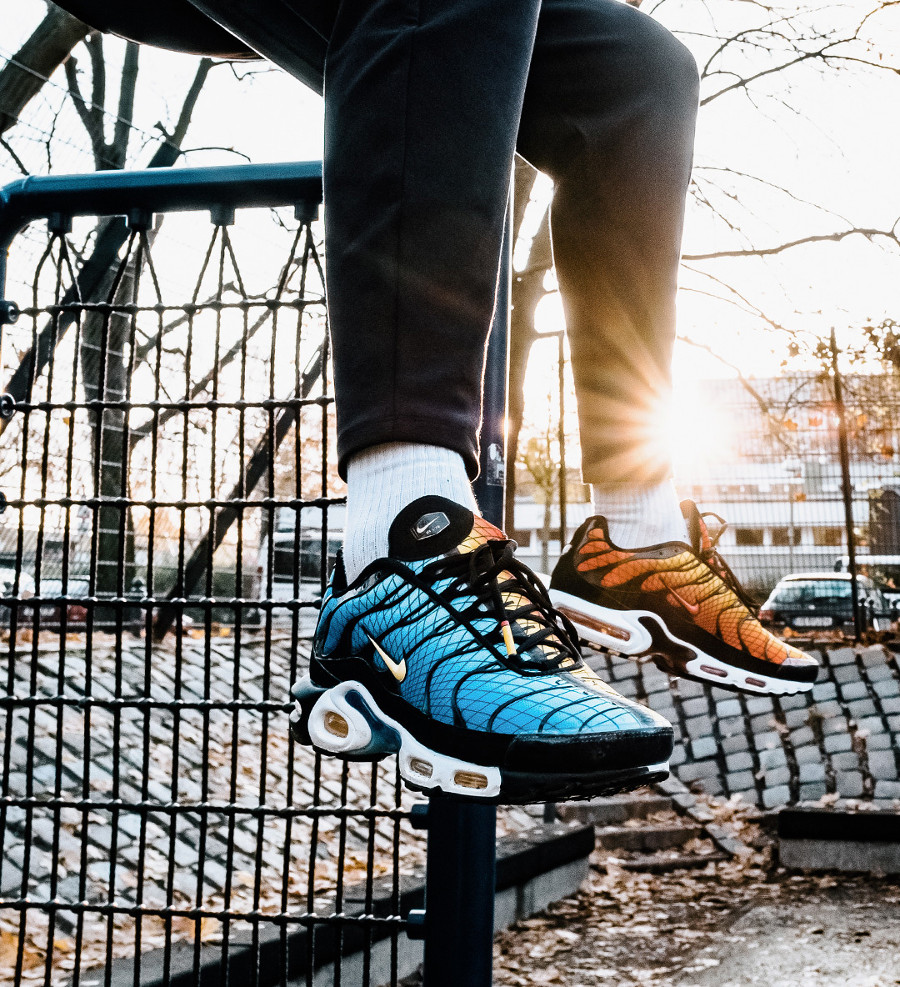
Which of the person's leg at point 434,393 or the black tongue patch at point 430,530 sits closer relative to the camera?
the person's leg at point 434,393

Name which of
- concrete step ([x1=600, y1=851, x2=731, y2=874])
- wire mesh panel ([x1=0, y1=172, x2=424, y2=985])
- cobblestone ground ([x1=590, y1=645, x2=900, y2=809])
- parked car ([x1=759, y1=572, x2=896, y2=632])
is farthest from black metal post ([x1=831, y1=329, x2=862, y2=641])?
wire mesh panel ([x1=0, y1=172, x2=424, y2=985])

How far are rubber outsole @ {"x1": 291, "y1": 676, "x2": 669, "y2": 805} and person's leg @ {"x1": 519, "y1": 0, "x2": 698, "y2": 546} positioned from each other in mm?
588

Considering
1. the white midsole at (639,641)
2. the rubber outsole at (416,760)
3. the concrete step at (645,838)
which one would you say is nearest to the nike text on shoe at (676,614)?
the white midsole at (639,641)

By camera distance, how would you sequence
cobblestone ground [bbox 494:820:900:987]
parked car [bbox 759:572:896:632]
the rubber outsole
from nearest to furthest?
the rubber outsole
cobblestone ground [bbox 494:820:900:987]
parked car [bbox 759:572:896:632]

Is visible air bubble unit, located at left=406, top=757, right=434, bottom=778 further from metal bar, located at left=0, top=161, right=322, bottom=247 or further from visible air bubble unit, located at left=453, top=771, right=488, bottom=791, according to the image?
metal bar, located at left=0, top=161, right=322, bottom=247

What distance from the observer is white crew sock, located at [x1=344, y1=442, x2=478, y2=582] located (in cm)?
103

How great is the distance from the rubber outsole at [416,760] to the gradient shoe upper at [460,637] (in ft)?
0.09

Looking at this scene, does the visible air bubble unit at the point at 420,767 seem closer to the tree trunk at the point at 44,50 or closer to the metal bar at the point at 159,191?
the metal bar at the point at 159,191

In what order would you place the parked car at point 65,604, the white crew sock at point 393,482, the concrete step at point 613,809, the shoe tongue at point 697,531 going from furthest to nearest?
the concrete step at point 613,809
the parked car at point 65,604
the shoe tongue at point 697,531
the white crew sock at point 393,482

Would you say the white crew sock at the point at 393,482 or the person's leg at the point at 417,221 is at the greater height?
the person's leg at the point at 417,221

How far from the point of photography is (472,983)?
1.48m

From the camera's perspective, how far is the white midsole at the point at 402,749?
0.94 metres

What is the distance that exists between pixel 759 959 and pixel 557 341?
5.17m

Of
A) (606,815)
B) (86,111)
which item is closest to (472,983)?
(606,815)
